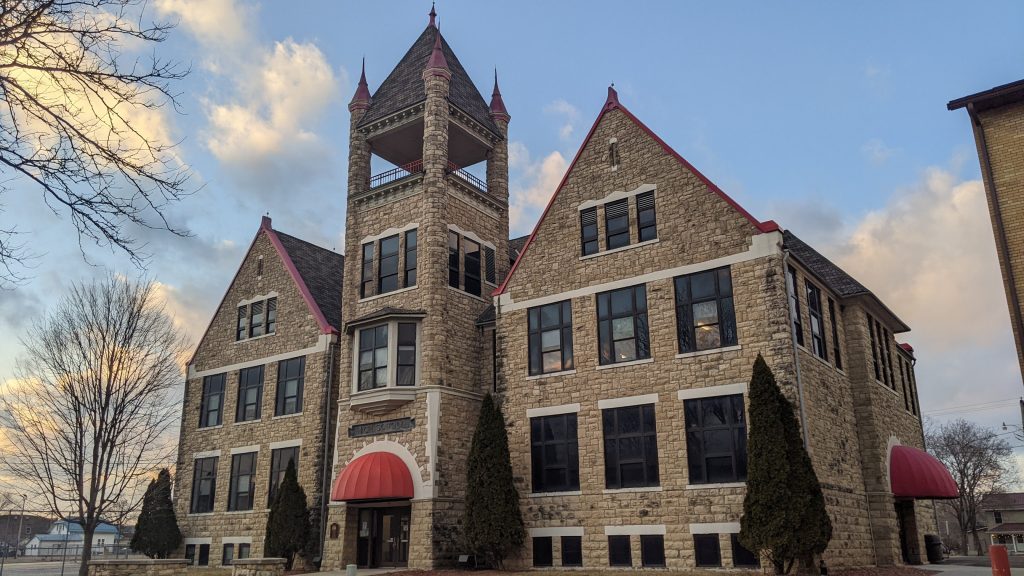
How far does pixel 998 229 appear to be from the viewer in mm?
19875

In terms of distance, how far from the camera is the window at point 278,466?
31.6 m

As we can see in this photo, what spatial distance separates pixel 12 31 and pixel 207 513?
29.3 m

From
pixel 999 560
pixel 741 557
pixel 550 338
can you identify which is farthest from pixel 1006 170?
pixel 550 338

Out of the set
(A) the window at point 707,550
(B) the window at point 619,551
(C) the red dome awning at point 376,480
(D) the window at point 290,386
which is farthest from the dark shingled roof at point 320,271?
(A) the window at point 707,550

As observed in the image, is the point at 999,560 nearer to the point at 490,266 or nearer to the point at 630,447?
the point at 630,447

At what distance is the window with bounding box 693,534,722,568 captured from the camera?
20.9 meters

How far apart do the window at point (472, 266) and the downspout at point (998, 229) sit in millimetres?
17184

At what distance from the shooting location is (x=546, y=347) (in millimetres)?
26047

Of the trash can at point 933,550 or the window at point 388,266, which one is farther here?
the window at point 388,266

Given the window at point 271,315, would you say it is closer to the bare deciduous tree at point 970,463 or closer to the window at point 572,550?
the window at point 572,550

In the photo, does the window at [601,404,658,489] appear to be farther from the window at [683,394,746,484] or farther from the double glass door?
the double glass door

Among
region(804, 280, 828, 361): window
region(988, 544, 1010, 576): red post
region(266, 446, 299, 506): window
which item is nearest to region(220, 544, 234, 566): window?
region(266, 446, 299, 506): window

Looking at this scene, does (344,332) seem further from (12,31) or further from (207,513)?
(12,31)

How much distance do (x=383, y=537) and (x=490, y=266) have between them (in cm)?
1109
